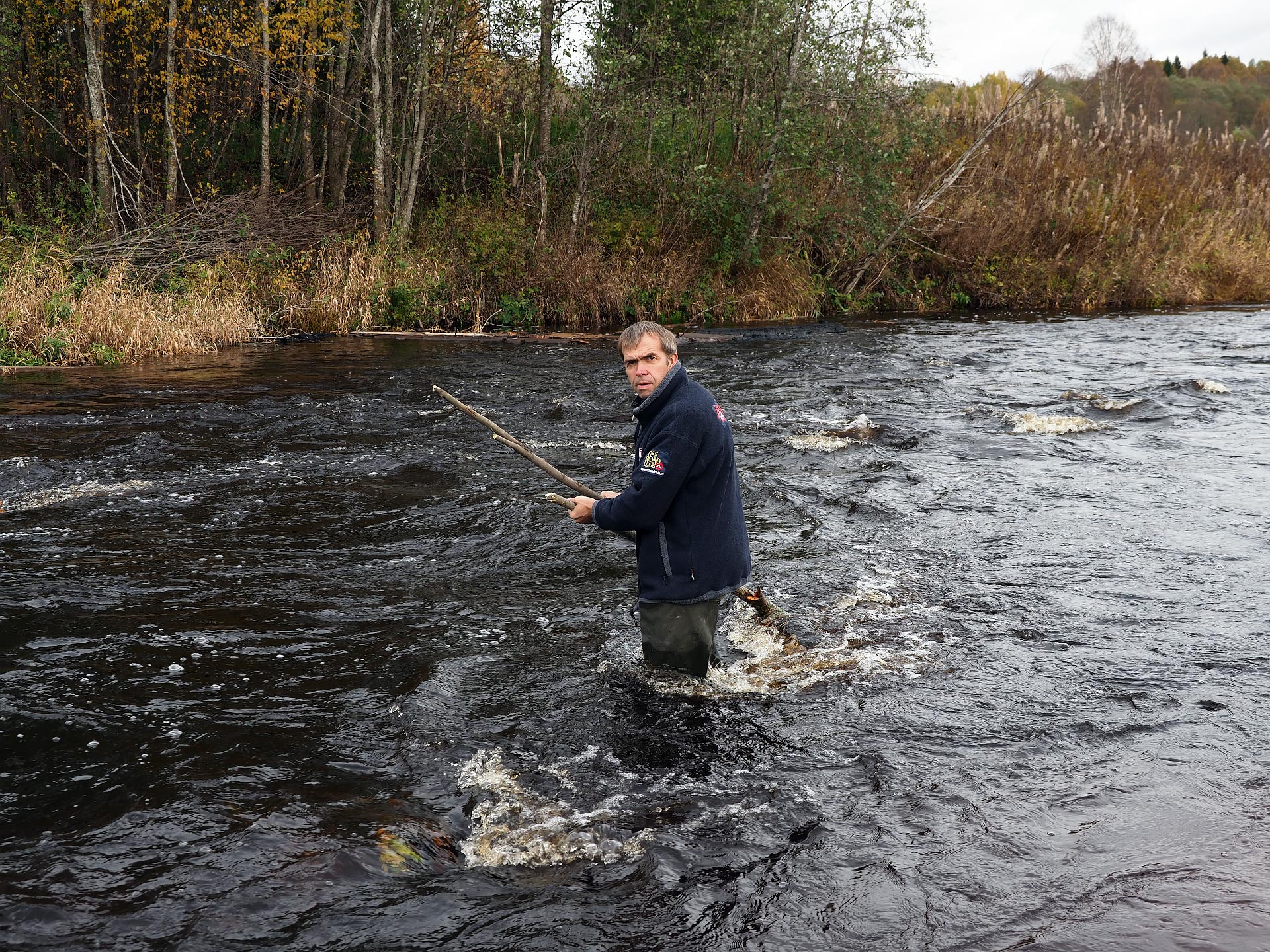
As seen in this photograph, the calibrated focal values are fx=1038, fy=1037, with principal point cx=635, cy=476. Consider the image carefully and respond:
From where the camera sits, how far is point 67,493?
813 cm

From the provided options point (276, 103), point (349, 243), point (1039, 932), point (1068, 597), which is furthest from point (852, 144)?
point (1039, 932)

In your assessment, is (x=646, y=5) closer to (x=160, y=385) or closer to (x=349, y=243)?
(x=349, y=243)

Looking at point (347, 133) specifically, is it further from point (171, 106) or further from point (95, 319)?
point (95, 319)

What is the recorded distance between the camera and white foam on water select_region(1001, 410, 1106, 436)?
433 inches

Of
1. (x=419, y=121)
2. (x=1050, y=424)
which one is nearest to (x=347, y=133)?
(x=419, y=121)

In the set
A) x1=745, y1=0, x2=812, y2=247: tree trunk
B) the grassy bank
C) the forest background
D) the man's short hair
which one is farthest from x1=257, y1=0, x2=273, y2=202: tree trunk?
the man's short hair

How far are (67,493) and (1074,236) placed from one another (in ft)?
74.7

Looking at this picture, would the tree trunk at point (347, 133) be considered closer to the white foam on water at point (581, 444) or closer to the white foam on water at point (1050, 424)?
the white foam on water at point (581, 444)

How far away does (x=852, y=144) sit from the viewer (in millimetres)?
22172

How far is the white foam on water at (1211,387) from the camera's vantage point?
512 inches

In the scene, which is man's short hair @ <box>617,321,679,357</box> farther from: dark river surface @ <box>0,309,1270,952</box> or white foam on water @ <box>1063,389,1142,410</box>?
white foam on water @ <box>1063,389,1142,410</box>

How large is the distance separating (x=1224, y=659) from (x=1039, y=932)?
2.79m

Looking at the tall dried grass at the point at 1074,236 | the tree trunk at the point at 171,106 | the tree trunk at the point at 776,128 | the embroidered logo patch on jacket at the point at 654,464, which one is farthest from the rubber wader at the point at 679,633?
the tall dried grass at the point at 1074,236

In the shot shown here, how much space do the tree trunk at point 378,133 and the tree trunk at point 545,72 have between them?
125 inches
